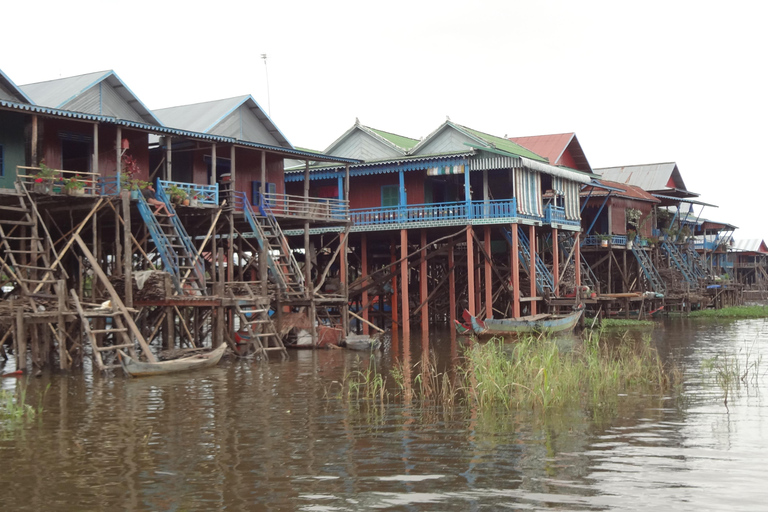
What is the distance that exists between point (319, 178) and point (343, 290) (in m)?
7.39

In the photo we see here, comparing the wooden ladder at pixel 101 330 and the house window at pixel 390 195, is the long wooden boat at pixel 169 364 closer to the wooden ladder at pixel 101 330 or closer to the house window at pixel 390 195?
the wooden ladder at pixel 101 330

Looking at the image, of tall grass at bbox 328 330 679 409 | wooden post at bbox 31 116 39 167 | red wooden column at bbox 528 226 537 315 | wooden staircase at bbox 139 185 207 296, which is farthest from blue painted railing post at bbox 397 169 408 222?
tall grass at bbox 328 330 679 409

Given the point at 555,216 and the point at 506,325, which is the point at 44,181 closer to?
the point at 506,325

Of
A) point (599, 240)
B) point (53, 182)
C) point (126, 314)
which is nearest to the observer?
point (126, 314)

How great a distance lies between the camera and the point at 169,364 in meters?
19.3

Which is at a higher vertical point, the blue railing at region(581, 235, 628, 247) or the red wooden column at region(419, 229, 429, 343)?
the blue railing at region(581, 235, 628, 247)

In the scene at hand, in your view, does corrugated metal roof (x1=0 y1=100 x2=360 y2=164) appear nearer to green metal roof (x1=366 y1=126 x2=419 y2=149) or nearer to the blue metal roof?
the blue metal roof

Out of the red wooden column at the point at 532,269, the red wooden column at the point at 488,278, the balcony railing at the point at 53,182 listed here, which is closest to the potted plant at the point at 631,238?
the red wooden column at the point at 532,269

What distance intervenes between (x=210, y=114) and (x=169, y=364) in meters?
11.4

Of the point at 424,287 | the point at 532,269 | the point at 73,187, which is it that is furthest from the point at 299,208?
the point at 73,187

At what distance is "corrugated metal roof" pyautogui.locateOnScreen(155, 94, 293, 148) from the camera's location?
2773 cm

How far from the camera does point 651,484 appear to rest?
9.45m

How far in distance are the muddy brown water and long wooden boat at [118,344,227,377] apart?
5.97ft

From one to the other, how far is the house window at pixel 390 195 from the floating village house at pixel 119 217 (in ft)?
18.5
